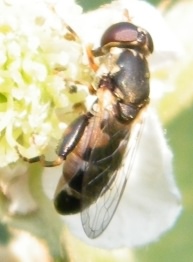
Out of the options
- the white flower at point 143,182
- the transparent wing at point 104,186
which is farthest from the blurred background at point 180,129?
the transparent wing at point 104,186

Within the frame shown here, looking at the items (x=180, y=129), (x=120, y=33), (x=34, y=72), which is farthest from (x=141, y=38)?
(x=180, y=129)

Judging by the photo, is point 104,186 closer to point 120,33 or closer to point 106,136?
point 106,136

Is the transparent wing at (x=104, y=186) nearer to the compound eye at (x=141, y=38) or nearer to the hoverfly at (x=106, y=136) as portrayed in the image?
the hoverfly at (x=106, y=136)

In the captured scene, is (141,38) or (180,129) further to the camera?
(180,129)

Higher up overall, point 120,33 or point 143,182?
point 120,33

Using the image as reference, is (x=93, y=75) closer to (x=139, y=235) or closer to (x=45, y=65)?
(x=45, y=65)
